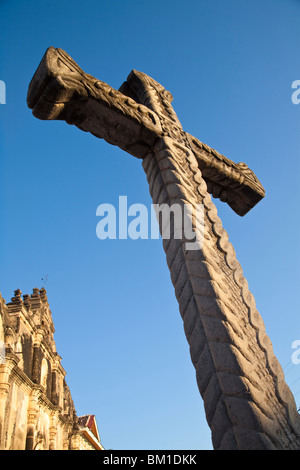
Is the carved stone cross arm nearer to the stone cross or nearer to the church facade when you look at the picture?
the stone cross

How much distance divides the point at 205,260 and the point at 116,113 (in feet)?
5.22

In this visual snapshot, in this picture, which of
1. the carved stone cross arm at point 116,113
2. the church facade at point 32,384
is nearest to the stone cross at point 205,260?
the carved stone cross arm at point 116,113

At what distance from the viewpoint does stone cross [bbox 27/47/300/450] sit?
1.75 m

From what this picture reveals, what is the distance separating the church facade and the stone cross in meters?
13.2

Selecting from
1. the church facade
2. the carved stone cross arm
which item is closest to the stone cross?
the carved stone cross arm

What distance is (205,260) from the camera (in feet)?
7.53

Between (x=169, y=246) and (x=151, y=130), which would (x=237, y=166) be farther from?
(x=169, y=246)

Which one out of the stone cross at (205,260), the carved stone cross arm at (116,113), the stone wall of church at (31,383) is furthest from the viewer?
the stone wall of church at (31,383)

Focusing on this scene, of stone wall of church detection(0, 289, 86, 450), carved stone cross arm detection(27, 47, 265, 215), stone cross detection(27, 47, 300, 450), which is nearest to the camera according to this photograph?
stone cross detection(27, 47, 300, 450)

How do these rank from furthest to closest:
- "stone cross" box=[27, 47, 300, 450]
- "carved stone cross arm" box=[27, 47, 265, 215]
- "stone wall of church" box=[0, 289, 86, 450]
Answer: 1. "stone wall of church" box=[0, 289, 86, 450]
2. "carved stone cross arm" box=[27, 47, 265, 215]
3. "stone cross" box=[27, 47, 300, 450]

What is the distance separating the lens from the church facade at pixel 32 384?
45.6ft

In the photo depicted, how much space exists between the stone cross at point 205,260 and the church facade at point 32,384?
13191mm

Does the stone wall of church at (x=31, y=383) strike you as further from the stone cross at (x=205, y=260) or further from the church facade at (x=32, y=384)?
the stone cross at (x=205, y=260)

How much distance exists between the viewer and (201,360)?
1.95m
